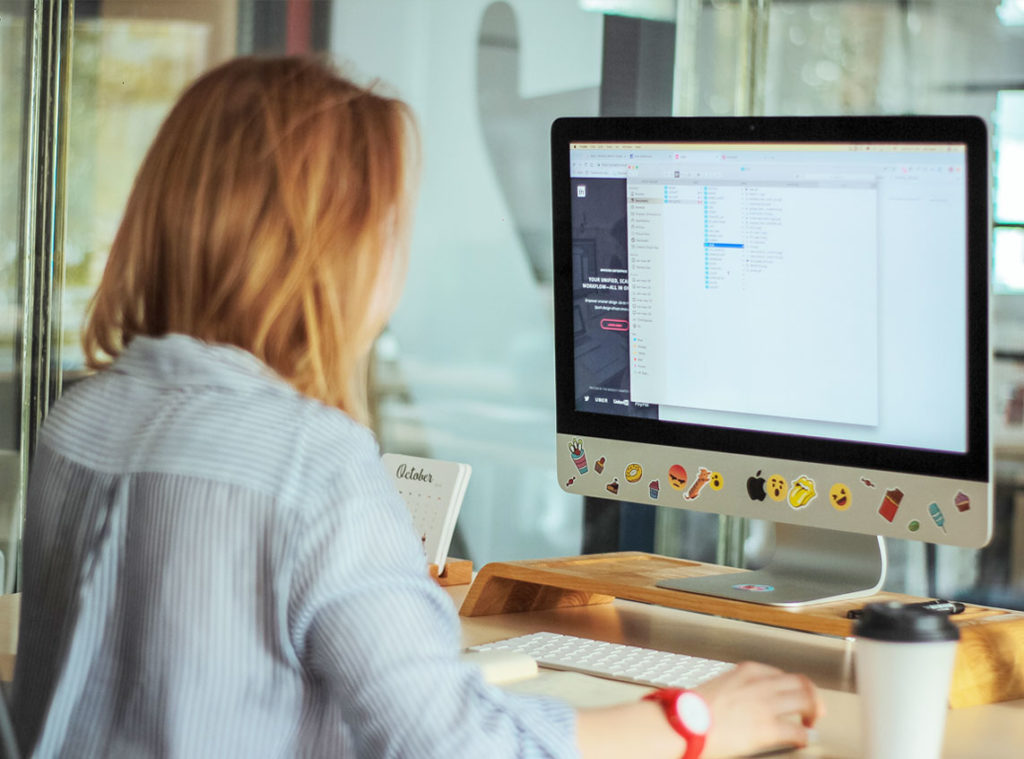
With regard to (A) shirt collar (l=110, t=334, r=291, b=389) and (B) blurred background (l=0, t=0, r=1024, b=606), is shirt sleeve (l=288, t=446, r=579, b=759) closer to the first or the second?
(A) shirt collar (l=110, t=334, r=291, b=389)

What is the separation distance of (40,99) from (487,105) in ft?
2.93

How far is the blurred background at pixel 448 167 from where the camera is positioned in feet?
8.23

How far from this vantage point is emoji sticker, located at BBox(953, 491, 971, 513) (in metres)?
1.30

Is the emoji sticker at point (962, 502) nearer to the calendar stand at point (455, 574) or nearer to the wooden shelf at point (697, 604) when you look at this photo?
the wooden shelf at point (697, 604)

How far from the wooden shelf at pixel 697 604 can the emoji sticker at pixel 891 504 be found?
11cm

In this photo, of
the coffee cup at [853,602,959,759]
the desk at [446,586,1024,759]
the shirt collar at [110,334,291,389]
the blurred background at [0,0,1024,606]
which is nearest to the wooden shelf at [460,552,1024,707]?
the desk at [446,586,1024,759]

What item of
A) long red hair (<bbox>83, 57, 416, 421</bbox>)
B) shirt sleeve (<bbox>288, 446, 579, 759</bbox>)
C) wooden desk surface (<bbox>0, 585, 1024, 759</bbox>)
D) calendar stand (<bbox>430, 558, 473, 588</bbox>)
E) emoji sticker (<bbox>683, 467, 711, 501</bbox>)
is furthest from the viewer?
calendar stand (<bbox>430, 558, 473, 588</bbox>)

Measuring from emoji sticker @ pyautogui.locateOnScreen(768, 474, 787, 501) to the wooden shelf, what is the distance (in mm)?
123

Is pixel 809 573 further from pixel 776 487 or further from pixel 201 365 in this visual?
pixel 201 365

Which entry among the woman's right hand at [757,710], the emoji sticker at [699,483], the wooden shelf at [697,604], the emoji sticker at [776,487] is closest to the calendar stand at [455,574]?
the wooden shelf at [697,604]

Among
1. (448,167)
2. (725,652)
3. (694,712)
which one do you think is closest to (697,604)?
(725,652)

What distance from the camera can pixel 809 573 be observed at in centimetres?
151

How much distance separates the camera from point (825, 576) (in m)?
1.50

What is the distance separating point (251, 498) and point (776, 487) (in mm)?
753
